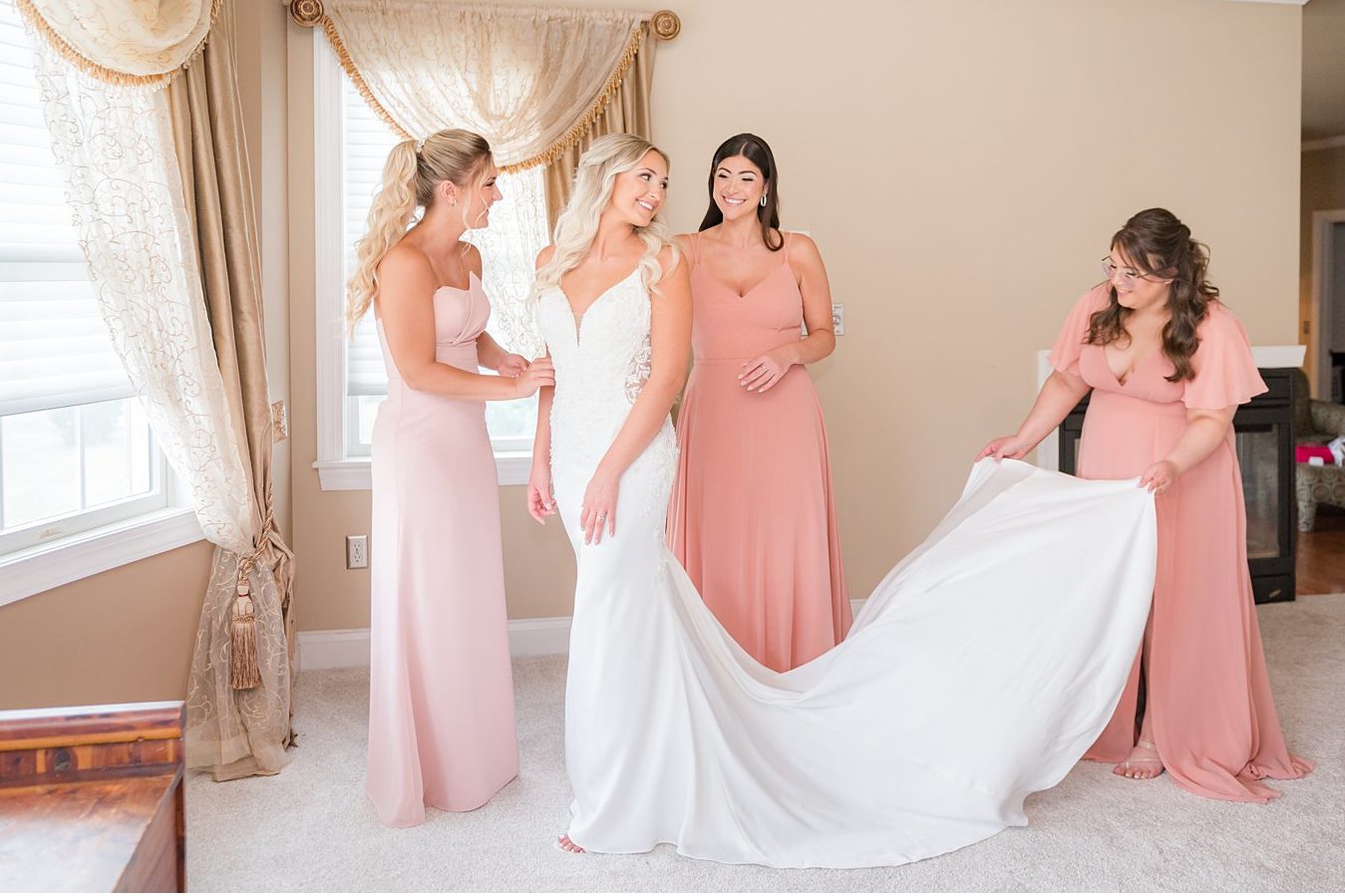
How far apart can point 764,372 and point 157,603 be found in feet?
5.74

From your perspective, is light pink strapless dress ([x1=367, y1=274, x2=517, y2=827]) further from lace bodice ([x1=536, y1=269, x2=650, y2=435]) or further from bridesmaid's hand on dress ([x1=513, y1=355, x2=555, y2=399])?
lace bodice ([x1=536, y1=269, x2=650, y2=435])

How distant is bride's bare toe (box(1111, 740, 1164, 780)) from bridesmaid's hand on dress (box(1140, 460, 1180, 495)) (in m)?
0.77

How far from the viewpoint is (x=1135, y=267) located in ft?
9.67

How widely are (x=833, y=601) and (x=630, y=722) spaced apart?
1.04 metres

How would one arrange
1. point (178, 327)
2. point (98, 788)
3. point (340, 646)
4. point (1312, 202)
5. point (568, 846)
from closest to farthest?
point (98, 788)
point (568, 846)
point (178, 327)
point (340, 646)
point (1312, 202)

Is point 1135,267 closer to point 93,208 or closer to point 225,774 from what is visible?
point 93,208

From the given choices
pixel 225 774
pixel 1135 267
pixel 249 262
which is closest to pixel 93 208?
pixel 249 262

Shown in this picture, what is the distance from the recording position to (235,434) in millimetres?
3057

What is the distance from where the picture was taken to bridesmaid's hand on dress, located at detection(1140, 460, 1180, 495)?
9.24ft

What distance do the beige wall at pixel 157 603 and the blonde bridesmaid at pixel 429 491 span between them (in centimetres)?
61

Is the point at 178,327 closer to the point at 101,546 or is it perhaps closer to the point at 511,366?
the point at 101,546

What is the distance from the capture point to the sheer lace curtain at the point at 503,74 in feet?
12.5

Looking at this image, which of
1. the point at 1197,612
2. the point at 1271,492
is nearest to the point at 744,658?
the point at 1197,612

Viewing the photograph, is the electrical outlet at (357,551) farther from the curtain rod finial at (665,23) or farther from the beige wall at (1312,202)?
the beige wall at (1312,202)
